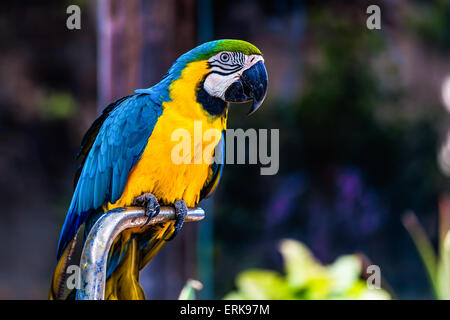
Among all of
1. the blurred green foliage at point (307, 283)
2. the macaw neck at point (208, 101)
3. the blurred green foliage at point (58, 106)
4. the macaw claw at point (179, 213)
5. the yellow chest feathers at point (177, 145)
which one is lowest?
the blurred green foliage at point (307, 283)

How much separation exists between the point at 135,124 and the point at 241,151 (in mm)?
174

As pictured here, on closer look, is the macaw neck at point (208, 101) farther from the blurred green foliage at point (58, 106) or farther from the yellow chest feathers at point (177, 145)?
the blurred green foliage at point (58, 106)

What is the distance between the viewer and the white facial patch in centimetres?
64

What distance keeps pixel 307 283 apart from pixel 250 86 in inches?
32.7

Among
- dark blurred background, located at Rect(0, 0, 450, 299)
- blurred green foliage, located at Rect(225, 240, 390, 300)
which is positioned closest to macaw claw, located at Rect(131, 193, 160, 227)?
blurred green foliage, located at Rect(225, 240, 390, 300)

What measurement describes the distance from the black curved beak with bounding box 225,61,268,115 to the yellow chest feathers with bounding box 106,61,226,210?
0.14ft

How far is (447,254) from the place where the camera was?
129cm

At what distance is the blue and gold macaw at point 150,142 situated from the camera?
2.14 ft

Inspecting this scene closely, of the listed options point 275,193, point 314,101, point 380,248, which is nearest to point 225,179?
point 275,193

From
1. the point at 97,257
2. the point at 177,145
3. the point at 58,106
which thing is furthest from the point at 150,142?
the point at 58,106

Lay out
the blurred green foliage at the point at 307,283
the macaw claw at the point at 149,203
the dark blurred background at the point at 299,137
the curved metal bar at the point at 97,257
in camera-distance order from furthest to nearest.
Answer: the dark blurred background at the point at 299,137 → the blurred green foliage at the point at 307,283 → the macaw claw at the point at 149,203 → the curved metal bar at the point at 97,257

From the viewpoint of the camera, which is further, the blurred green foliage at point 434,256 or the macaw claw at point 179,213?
the blurred green foliage at point 434,256

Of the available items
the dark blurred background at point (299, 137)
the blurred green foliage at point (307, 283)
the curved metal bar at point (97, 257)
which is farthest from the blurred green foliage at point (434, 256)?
the curved metal bar at point (97, 257)

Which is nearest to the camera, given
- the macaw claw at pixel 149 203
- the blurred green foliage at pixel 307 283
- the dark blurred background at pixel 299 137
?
the macaw claw at pixel 149 203
